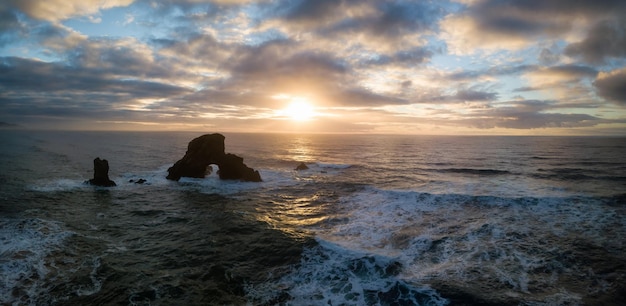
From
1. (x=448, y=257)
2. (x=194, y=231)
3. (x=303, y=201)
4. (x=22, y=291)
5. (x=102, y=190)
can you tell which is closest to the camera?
(x=22, y=291)

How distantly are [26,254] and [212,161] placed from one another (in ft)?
84.0

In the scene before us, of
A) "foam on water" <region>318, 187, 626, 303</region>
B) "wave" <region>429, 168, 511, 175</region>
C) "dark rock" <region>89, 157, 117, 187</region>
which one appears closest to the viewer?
A: "foam on water" <region>318, 187, 626, 303</region>

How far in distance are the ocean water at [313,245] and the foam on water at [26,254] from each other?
0.28 feet

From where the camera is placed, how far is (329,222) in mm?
23109

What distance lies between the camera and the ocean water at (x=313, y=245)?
12961 mm

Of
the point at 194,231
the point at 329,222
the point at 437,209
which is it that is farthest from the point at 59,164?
the point at 437,209

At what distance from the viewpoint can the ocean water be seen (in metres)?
13.0

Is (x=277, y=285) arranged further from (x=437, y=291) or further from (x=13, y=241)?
(x=13, y=241)

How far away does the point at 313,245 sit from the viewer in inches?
720

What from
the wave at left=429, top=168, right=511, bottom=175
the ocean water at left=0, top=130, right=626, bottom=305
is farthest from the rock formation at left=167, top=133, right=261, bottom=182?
the wave at left=429, top=168, right=511, bottom=175

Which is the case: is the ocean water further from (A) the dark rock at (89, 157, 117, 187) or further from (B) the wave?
(B) the wave

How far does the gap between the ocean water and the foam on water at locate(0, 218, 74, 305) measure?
3.4 inches

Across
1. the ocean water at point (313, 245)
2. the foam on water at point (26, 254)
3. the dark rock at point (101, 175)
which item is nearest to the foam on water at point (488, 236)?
the ocean water at point (313, 245)

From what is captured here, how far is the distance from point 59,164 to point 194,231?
1901 inches
